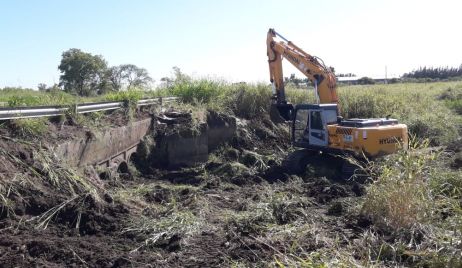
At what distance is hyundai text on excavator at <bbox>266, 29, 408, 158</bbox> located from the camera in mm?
11990

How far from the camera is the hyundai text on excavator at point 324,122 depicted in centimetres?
1199

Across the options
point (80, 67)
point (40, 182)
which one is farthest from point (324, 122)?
point (80, 67)

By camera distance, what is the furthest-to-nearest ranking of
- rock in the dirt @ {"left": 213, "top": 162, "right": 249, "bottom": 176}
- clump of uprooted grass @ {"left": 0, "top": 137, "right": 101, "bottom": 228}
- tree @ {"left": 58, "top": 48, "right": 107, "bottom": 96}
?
1. tree @ {"left": 58, "top": 48, "right": 107, "bottom": 96}
2. rock in the dirt @ {"left": 213, "top": 162, "right": 249, "bottom": 176}
3. clump of uprooted grass @ {"left": 0, "top": 137, "right": 101, "bottom": 228}

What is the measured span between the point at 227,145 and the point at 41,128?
25.1 ft

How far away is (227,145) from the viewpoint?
52.1 ft

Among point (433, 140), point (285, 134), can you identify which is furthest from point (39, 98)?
point (433, 140)

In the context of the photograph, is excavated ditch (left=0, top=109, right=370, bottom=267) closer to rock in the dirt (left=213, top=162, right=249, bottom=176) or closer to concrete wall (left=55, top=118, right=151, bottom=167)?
concrete wall (left=55, top=118, right=151, bottom=167)

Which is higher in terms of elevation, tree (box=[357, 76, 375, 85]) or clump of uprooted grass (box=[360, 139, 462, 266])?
tree (box=[357, 76, 375, 85])

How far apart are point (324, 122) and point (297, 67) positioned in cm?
273

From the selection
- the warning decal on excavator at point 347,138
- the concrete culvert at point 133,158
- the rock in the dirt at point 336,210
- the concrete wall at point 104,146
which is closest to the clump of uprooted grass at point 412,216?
the rock in the dirt at point 336,210

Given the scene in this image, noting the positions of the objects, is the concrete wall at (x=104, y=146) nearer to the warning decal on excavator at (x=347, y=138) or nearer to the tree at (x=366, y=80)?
the warning decal on excavator at (x=347, y=138)

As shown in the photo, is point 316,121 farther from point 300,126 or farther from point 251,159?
point 251,159

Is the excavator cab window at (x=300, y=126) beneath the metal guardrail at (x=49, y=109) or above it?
beneath

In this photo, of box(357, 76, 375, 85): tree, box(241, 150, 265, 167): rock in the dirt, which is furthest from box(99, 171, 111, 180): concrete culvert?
box(357, 76, 375, 85): tree
